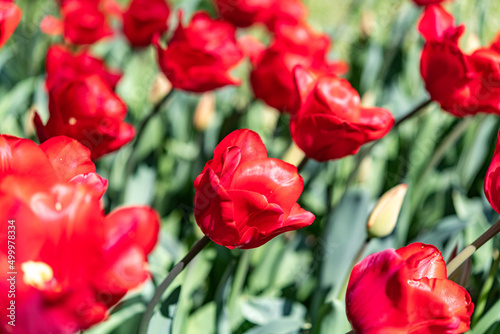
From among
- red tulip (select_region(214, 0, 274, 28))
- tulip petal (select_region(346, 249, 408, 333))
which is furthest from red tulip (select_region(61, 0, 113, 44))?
tulip petal (select_region(346, 249, 408, 333))

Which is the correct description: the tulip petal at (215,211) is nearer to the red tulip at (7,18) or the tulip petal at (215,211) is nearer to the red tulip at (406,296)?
the red tulip at (406,296)

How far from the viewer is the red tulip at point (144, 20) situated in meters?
1.09

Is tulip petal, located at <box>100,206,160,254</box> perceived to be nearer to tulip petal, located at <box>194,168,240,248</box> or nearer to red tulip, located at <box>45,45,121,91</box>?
tulip petal, located at <box>194,168,240,248</box>

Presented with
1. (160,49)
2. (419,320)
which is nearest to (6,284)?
(419,320)

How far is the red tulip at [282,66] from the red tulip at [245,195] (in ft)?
1.29

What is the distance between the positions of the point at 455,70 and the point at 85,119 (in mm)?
544

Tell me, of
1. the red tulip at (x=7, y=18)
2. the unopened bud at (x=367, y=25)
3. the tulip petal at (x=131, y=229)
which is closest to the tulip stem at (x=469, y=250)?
the tulip petal at (x=131, y=229)

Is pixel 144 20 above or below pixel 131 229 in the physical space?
below

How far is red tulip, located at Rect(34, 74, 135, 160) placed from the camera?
0.64 meters

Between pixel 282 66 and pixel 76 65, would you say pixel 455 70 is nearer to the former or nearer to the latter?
pixel 282 66

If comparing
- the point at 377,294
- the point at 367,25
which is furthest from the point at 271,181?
the point at 367,25

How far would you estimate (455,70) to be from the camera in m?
0.75

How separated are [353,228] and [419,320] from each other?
0.48 m

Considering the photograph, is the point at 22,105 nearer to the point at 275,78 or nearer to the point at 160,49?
the point at 160,49
